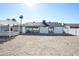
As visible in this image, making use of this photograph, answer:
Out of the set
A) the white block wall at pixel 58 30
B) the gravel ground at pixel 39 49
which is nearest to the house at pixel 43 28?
the white block wall at pixel 58 30

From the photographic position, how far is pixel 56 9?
527cm

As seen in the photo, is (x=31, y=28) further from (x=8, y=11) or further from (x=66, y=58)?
(x=66, y=58)

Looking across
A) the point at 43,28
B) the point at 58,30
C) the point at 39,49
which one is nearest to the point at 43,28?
the point at 43,28

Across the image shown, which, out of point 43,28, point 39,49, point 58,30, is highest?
point 43,28

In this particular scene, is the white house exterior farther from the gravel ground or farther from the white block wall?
the gravel ground

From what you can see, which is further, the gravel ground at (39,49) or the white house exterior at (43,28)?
→ the white house exterior at (43,28)

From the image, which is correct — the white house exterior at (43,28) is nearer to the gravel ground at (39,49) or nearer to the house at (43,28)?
the house at (43,28)

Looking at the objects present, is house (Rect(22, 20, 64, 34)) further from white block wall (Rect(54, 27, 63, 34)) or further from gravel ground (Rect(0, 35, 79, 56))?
gravel ground (Rect(0, 35, 79, 56))

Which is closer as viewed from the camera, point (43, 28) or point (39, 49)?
point (39, 49)

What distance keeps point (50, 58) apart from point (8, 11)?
2985 mm

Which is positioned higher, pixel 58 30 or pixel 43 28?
pixel 43 28

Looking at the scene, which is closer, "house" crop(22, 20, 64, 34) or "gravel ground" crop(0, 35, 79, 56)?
"gravel ground" crop(0, 35, 79, 56)

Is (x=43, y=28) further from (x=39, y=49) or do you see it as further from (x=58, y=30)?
(x=39, y=49)

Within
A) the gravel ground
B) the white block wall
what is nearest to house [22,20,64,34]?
the white block wall
